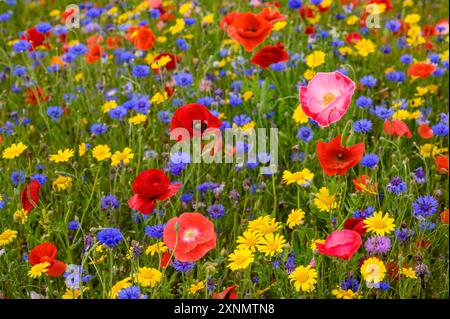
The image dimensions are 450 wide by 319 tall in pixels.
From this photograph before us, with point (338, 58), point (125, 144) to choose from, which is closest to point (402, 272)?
point (125, 144)

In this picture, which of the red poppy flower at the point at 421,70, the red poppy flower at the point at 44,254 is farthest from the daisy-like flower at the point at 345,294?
the red poppy flower at the point at 421,70

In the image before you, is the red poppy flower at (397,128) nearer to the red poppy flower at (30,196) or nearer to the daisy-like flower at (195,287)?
the daisy-like flower at (195,287)

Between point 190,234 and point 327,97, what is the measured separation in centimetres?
46

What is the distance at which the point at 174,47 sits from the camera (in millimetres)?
2883

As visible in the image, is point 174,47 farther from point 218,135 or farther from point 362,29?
point 218,135

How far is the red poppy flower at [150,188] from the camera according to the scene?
1.66 metres

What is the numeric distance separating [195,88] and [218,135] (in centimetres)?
67

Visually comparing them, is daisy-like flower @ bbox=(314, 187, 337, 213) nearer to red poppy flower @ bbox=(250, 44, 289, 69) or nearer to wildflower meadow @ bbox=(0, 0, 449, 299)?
wildflower meadow @ bbox=(0, 0, 449, 299)

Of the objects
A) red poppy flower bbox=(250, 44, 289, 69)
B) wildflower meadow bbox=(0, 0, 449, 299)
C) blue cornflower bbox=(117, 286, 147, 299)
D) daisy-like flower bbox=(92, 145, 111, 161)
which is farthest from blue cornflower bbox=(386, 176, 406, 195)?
daisy-like flower bbox=(92, 145, 111, 161)

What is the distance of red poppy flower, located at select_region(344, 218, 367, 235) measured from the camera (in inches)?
65.5

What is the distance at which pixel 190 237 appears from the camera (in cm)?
158

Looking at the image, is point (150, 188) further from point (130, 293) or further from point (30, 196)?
point (30, 196)

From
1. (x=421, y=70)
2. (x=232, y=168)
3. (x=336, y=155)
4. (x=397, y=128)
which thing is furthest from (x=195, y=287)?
(x=421, y=70)
